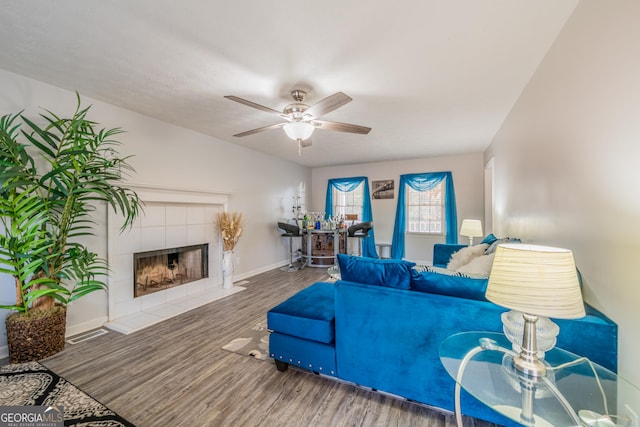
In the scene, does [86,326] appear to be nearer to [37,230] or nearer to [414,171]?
[37,230]

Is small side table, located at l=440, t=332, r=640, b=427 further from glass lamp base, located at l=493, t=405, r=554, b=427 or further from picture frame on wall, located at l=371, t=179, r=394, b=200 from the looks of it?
picture frame on wall, located at l=371, t=179, r=394, b=200

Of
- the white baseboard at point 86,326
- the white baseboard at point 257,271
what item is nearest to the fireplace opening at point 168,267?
the white baseboard at point 86,326

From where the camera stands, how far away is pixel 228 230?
14.0 feet

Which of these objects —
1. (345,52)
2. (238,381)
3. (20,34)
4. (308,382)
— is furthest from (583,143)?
(20,34)

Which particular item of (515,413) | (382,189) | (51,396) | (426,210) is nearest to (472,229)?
(426,210)

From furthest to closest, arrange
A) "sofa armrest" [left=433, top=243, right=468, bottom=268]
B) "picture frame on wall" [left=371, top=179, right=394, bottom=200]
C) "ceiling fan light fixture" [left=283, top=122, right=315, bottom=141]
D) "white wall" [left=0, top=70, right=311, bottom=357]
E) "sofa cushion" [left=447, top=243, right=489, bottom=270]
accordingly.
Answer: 1. "picture frame on wall" [left=371, top=179, right=394, bottom=200]
2. "sofa armrest" [left=433, top=243, right=468, bottom=268]
3. "sofa cushion" [left=447, top=243, right=489, bottom=270]
4. "ceiling fan light fixture" [left=283, top=122, right=315, bottom=141]
5. "white wall" [left=0, top=70, right=311, bottom=357]

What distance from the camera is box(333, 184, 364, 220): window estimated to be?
6839 mm

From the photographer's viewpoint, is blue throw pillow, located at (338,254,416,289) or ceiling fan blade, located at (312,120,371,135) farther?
ceiling fan blade, located at (312,120,371,135)


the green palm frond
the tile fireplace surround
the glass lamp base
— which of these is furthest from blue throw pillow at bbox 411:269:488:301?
the tile fireplace surround

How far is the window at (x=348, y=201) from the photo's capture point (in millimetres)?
6839

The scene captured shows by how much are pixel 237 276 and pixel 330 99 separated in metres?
3.72

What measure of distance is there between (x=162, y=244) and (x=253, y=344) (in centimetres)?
205

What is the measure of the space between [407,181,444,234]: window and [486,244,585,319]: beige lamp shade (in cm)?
534

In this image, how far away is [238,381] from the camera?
194cm
